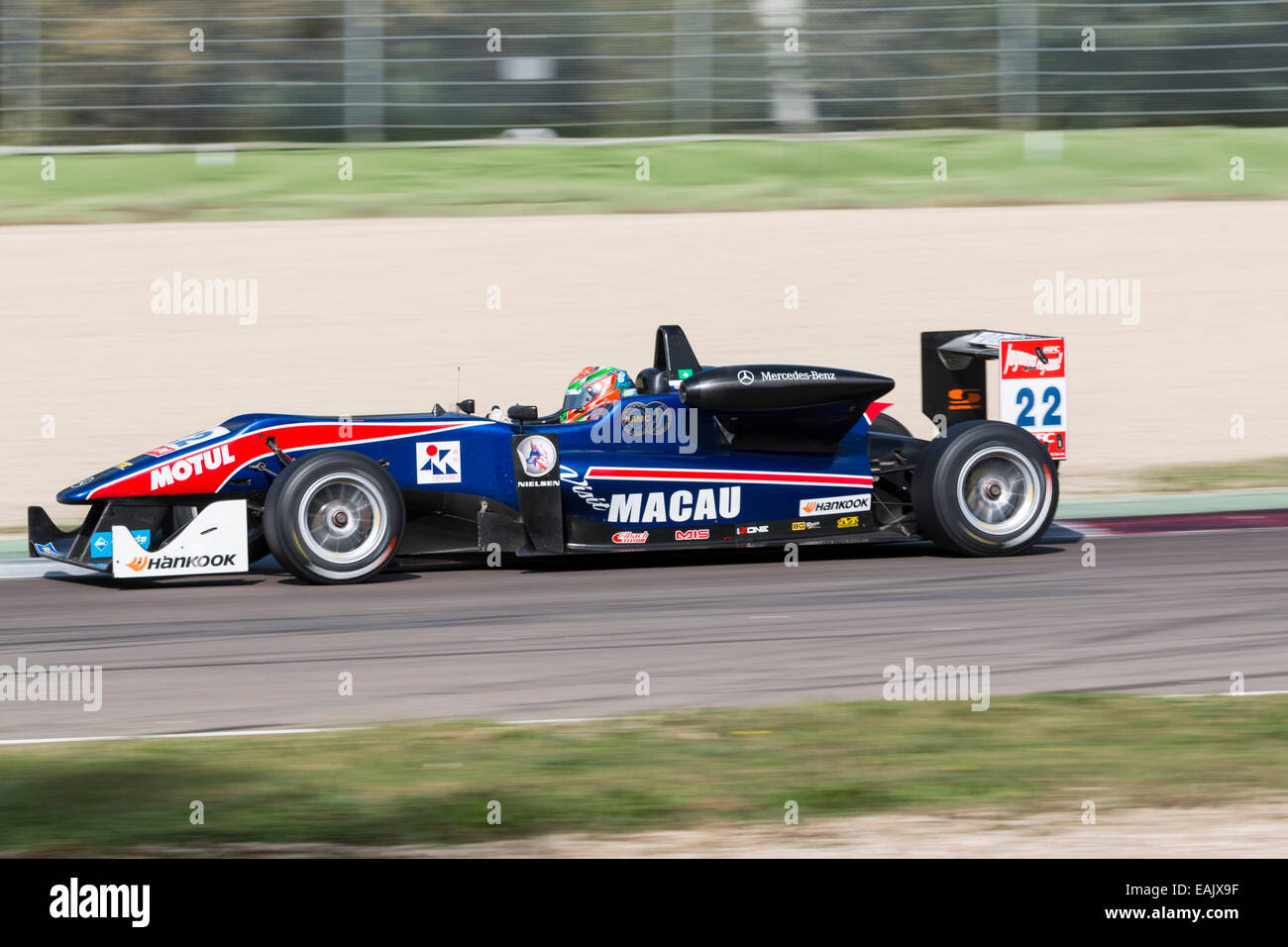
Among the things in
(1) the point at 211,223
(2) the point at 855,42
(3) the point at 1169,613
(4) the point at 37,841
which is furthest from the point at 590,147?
(4) the point at 37,841

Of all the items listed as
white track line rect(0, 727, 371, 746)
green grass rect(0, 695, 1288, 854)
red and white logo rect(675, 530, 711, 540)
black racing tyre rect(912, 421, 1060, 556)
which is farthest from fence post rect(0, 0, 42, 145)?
green grass rect(0, 695, 1288, 854)

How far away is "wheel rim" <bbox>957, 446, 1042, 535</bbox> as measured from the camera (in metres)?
10.2

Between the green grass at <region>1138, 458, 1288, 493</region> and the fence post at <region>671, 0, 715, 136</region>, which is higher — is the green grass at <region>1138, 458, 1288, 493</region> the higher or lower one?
the lower one

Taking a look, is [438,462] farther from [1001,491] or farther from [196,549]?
[1001,491]

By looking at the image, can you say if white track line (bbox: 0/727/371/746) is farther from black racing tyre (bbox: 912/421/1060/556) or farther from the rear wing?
the rear wing

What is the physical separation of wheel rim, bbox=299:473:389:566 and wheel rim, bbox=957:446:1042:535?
11.4ft

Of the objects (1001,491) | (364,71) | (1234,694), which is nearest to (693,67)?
(364,71)

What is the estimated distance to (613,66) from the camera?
17.7 metres

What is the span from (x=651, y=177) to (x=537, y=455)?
915 centimetres

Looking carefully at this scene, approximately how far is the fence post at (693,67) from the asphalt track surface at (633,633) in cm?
862

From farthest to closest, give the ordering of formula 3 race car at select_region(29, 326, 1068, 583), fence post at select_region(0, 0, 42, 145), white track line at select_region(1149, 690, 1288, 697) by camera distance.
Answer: fence post at select_region(0, 0, 42, 145), formula 3 race car at select_region(29, 326, 1068, 583), white track line at select_region(1149, 690, 1288, 697)

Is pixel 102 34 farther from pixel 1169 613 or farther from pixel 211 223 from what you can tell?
pixel 1169 613

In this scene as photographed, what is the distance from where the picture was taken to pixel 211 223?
16688 mm
